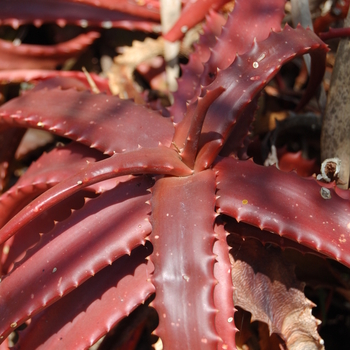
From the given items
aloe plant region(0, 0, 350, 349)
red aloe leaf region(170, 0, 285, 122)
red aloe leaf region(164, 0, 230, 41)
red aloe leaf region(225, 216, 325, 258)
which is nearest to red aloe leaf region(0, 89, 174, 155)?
aloe plant region(0, 0, 350, 349)

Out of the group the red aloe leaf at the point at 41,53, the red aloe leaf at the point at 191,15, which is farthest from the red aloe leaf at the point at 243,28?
the red aloe leaf at the point at 41,53

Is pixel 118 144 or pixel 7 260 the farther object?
pixel 7 260

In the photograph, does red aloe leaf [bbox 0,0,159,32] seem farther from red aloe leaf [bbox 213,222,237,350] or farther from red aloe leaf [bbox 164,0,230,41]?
red aloe leaf [bbox 213,222,237,350]

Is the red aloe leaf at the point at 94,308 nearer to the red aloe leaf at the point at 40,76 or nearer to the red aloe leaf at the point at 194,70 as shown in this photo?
the red aloe leaf at the point at 194,70

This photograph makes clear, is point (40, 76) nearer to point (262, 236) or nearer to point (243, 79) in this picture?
point (243, 79)

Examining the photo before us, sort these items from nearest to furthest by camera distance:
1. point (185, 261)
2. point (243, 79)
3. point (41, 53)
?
1. point (185, 261)
2. point (243, 79)
3. point (41, 53)

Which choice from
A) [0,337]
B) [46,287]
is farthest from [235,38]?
[0,337]

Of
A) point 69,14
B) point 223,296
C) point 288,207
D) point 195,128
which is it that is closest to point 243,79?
point 195,128

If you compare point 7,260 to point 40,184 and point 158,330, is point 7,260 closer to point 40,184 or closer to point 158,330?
point 40,184
